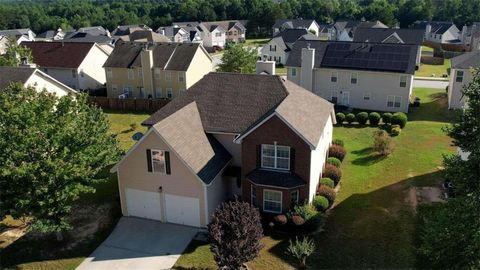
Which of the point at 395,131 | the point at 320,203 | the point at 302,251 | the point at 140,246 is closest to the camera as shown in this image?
the point at 302,251

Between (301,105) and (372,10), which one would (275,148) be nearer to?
(301,105)

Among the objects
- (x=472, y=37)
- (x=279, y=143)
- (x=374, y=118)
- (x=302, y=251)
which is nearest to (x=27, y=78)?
(x=279, y=143)

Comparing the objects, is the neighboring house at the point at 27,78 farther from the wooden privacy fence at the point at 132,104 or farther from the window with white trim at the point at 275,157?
the window with white trim at the point at 275,157

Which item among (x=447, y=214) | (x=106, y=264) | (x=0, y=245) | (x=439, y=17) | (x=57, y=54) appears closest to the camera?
(x=447, y=214)

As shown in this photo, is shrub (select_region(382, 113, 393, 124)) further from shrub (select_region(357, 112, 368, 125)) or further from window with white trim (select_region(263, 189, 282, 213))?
window with white trim (select_region(263, 189, 282, 213))

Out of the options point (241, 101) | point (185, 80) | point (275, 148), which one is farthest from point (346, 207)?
point (185, 80)

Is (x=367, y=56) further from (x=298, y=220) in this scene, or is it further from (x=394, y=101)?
(x=298, y=220)
